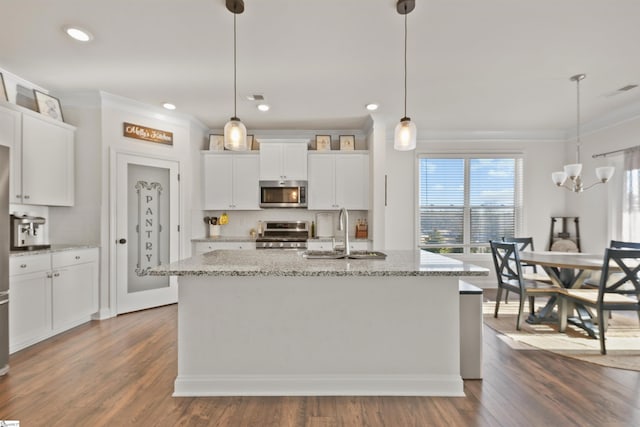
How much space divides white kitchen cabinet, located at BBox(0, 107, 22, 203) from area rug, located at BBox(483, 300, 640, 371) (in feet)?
16.1

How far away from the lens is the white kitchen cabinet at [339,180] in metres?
5.19

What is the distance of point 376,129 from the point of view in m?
4.80

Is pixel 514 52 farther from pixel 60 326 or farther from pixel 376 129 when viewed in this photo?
pixel 60 326

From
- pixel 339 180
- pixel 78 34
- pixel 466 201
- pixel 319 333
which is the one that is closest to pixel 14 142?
pixel 78 34

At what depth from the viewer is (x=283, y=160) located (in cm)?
520

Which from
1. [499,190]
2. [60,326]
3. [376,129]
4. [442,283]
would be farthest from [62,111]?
[499,190]

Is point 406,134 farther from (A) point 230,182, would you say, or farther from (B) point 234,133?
(A) point 230,182

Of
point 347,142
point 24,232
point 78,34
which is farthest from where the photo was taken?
point 347,142

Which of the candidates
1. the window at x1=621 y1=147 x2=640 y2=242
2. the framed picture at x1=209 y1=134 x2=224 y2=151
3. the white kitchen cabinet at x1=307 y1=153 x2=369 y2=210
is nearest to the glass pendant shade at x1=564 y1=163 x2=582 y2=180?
the window at x1=621 y1=147 x2=640 y2=242

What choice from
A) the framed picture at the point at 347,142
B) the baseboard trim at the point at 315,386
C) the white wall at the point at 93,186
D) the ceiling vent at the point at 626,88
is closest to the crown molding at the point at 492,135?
the framed picture at the point at 347,142

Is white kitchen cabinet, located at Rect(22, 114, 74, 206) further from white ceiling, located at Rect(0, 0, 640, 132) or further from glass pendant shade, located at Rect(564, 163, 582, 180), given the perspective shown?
glass pendant shade, located at Rect(564, 163, 582, 180)

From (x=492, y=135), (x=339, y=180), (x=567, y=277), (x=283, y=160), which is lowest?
(x=567, y=277)

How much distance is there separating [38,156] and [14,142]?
276 mm

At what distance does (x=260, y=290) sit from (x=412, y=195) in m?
4.07
